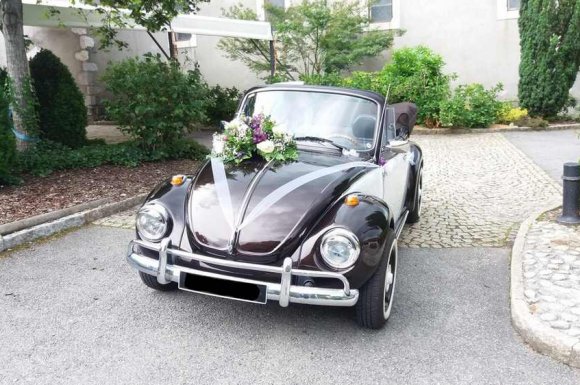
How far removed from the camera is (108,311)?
3994mm

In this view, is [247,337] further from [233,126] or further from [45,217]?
[45,217]

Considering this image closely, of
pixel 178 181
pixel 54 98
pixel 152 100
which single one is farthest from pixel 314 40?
pixel 178 181

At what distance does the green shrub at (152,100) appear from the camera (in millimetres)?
8641

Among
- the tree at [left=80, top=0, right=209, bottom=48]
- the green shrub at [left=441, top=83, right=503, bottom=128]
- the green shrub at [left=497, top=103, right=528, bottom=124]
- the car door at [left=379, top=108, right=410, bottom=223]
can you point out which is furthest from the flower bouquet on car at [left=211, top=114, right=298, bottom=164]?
the green shrub at [left=497, top=103, right=528, bottom=124]

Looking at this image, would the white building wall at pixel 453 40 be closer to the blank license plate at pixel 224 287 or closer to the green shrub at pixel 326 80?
the green shrub at pixel 326 80

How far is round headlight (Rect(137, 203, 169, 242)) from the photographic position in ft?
12.2

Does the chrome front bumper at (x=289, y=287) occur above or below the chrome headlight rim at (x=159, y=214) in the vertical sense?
below

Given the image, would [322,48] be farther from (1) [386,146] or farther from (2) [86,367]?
(2) [86,367]

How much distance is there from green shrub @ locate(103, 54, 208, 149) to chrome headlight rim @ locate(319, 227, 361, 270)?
19.5ft

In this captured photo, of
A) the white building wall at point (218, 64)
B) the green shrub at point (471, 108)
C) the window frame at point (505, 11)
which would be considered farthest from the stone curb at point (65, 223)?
the window frame at point (505, 11)

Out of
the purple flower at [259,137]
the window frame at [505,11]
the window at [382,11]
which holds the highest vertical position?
Result: the window at [382,11]

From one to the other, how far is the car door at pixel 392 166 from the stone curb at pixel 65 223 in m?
3.69

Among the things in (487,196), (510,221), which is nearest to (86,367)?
(510,221)

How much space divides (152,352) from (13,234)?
2988 millimetres
